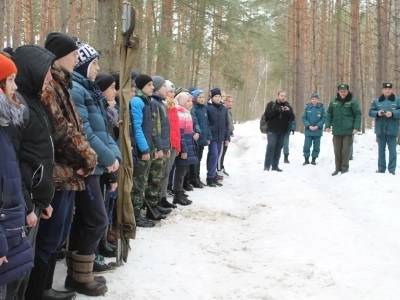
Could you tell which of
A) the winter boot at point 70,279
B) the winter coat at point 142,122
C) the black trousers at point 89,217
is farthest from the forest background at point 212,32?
the winter boot at point 70,279

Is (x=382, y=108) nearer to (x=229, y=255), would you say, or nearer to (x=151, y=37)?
(x=229, y=255)

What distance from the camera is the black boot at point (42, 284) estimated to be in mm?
3205

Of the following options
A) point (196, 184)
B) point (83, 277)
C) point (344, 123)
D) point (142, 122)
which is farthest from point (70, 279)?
point (344, 123)

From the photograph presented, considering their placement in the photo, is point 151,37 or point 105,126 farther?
point 151,37

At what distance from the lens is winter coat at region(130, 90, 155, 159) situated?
5.59m

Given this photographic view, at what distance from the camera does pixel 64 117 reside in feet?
10.4

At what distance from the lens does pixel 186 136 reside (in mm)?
7980

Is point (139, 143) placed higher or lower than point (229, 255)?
higher

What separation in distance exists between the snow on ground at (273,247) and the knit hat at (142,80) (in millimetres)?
1943

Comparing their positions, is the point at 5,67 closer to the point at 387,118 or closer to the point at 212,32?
the point at 387,118

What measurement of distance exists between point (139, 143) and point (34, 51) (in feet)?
9.25

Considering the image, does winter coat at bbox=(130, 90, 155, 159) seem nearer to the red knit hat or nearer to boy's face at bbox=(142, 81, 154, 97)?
boy's face at bbox=(142, 81, 154, 97)

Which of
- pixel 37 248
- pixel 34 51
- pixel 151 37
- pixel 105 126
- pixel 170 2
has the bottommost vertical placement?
pixel 37 248

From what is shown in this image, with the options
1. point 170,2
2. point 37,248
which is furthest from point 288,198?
point 170,2
